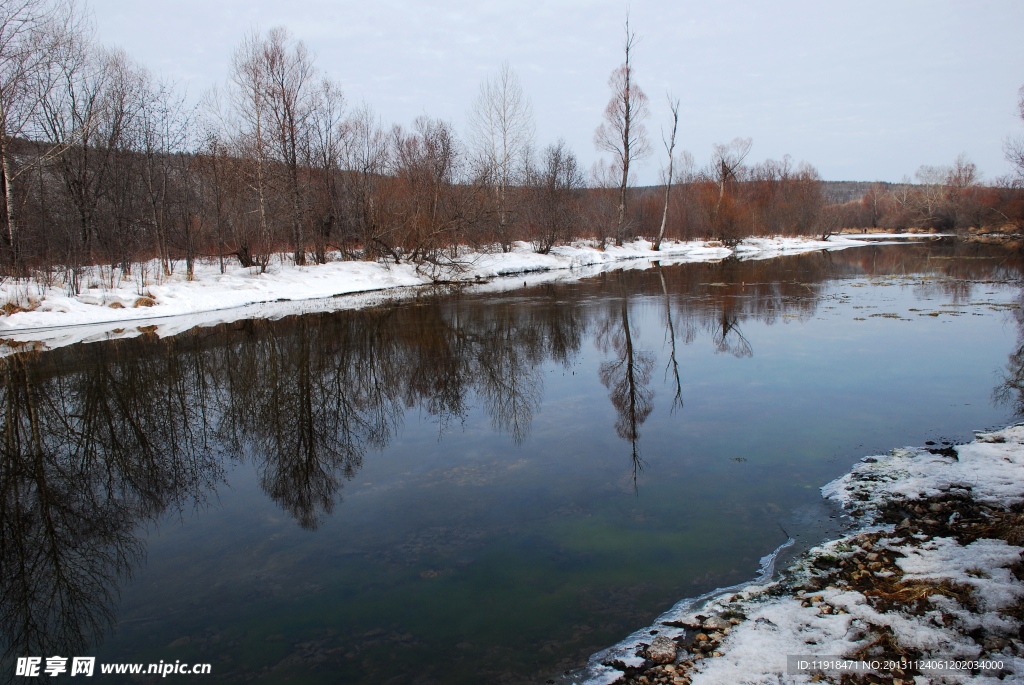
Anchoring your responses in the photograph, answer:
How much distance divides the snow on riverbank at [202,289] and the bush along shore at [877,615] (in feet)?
48.5

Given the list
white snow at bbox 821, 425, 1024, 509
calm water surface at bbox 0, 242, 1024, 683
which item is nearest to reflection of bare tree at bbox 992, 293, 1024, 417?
calm water surface at bbox 0, 242, 1024, 683

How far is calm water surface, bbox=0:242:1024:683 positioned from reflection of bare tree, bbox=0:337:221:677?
0.03 m

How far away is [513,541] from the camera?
4426 millimetres

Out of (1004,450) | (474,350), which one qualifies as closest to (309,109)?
(474,350)

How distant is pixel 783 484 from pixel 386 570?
3690mm

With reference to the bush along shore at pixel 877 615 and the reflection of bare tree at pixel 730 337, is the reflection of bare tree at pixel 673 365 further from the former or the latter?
the bush along shore at pixel 877 615

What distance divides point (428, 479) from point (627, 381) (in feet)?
14.1

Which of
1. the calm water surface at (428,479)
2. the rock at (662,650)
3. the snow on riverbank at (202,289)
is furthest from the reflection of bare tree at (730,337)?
the snow on riverbank at (202,289)

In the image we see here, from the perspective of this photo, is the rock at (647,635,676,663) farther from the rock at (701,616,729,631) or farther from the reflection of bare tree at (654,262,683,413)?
the reflection of bare tree at (654,262,683,413)

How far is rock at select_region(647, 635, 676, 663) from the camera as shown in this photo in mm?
3057

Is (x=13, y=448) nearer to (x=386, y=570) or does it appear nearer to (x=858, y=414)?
(x=386, y=570)

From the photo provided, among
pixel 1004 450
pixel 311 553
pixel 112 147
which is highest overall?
pixel 112 147

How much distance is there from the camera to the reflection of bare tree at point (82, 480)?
3.75 metres

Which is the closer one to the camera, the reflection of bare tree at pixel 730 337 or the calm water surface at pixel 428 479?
the calm water surface at pixel 428 479
